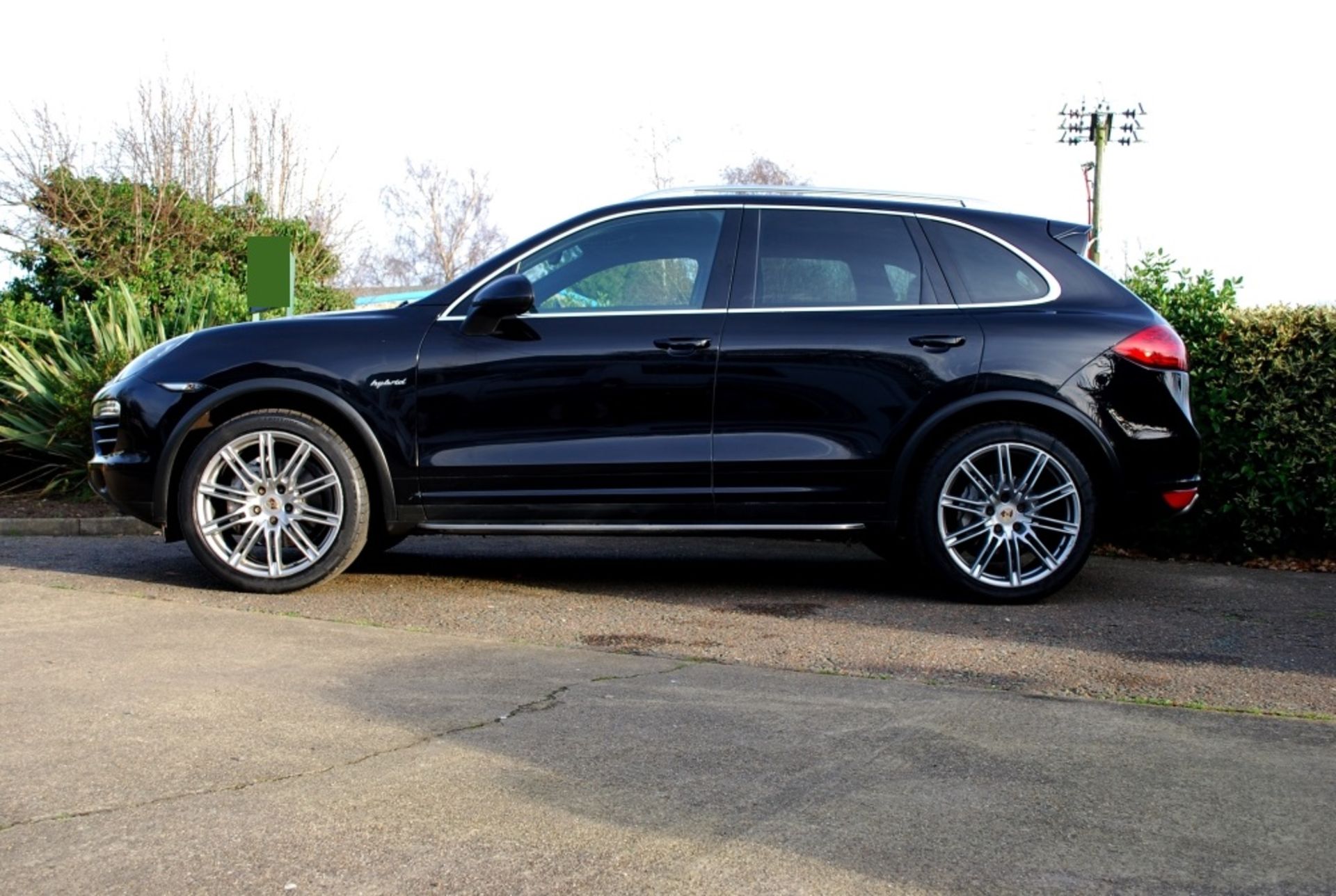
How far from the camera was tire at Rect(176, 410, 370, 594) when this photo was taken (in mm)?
6727

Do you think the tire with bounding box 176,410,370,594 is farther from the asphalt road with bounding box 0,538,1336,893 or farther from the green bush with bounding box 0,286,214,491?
the green bush with bounding box 0,286,214,491

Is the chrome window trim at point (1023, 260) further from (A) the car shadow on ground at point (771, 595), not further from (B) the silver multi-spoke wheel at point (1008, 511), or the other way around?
(A) the car shadow on ground at point (771, 595)

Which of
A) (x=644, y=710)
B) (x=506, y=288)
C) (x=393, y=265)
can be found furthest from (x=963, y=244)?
(x=393, y=265)

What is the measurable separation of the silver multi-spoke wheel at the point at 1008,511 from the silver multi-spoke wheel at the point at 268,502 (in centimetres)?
282

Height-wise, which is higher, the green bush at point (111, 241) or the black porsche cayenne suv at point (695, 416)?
the green bush at point (111, 241)

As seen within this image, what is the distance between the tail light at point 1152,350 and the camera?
6.66 metres

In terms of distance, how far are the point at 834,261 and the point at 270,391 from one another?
2.69 metres

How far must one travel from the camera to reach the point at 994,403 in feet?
21.9

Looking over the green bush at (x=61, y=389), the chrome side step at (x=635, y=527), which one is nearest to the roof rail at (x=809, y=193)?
the chrome side step at (x=635, y=527)

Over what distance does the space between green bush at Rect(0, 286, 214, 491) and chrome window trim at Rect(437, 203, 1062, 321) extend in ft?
17.3

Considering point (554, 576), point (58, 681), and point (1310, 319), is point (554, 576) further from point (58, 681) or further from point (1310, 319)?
point (1310, 319)

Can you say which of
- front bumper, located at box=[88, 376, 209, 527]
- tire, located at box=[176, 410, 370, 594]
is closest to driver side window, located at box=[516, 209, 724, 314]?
tire, located at box=[176, 410, 370, 594]

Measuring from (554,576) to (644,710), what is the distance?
3.02m

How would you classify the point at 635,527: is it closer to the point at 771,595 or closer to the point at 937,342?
the point at 771,595
